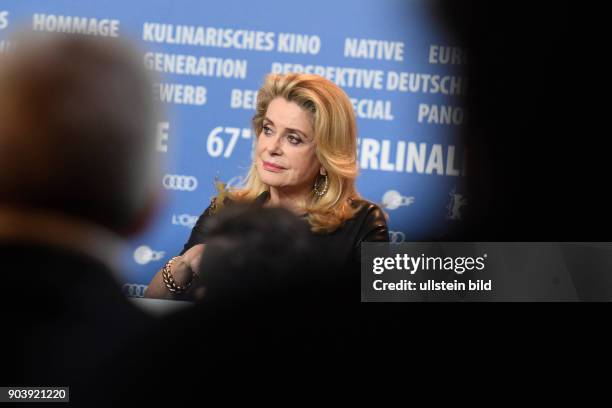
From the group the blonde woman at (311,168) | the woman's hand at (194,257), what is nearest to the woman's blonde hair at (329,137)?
the blonde woman at (311,168)

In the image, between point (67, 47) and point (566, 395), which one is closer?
point (67, 47)

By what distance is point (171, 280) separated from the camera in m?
3.19

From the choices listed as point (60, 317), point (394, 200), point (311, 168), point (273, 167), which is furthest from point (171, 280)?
point (394, 200)

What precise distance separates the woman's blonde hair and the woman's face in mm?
30

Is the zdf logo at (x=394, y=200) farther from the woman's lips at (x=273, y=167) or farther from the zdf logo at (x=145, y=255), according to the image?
the zdf logo at (x=145, y=255)

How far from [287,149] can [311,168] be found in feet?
0.41

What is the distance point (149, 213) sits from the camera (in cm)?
318

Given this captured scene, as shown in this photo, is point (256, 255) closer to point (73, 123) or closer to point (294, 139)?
point (294, 139)

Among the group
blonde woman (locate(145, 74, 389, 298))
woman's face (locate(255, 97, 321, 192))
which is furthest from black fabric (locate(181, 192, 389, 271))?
woman's face (locate(255, 97, 321, 192))

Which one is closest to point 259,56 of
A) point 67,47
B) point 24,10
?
point 67,47

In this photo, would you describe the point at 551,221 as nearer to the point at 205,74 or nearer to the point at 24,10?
the point at 205,74

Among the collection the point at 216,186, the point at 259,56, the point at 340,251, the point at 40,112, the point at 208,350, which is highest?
the point at 259,56

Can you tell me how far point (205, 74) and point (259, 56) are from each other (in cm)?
24

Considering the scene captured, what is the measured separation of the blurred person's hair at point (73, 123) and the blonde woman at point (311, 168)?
42 cm
